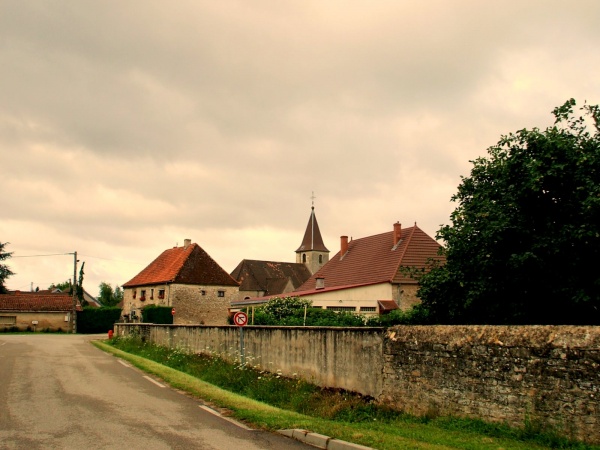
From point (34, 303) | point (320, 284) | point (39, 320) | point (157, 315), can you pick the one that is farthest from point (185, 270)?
point (320, 284)

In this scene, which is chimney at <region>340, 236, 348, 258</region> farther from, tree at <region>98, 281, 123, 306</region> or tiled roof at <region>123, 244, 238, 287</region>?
tree at <region>98, 281, 123, 306</region>

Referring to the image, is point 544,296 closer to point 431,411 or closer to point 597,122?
point 597,122

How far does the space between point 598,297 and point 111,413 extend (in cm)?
1355

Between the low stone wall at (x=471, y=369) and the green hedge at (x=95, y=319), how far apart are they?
47.9 m

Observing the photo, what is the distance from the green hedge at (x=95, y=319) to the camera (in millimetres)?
57906

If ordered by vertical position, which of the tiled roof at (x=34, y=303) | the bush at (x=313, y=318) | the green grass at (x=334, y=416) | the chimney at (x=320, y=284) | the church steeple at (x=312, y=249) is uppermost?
the church steeple at (x=312, y=249)

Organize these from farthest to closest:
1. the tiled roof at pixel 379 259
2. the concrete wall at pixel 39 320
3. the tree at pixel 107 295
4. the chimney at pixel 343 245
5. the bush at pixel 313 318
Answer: the tree at pixel 107 295
the concrete wall at pixel 39 320
the chimney at pixel 343 245
the tiled roof at pixel 379 259
the bush at pixel 313 318

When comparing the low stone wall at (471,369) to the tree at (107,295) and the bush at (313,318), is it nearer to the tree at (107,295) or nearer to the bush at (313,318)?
the bush at (313,318)

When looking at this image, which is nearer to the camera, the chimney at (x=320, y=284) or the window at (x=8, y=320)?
the chimney at (x=320, y=284)

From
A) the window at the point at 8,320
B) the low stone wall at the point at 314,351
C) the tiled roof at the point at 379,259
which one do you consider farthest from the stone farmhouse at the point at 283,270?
the low stone wall at the point at 314,351

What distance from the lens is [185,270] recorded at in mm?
58375

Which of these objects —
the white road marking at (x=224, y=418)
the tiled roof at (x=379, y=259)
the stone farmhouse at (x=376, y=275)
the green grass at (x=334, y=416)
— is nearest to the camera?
the green grass at (x=334, y=416)

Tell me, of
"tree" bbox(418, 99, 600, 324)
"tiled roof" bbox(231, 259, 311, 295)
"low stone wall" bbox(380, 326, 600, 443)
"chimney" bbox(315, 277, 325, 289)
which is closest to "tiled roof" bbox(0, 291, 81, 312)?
"chimney" bbox(315, 277, 325, 289)

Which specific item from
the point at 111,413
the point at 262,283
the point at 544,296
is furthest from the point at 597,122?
the point at 262,283
